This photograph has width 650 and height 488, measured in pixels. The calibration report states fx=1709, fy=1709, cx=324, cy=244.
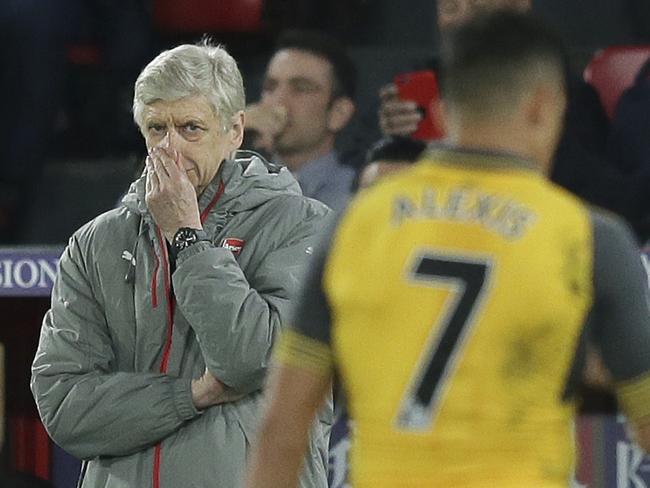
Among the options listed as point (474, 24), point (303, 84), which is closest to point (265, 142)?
point (303, 84)

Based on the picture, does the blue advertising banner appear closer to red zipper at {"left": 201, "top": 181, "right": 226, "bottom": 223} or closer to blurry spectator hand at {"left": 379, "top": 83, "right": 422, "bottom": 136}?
blurry spectator hand at {"left": 379, "top": 83, "right": 422, "bottom": 136}

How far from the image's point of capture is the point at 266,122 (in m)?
5.71

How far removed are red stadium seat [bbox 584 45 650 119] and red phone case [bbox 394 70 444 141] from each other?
0.54m

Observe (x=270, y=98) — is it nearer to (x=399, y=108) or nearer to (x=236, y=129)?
(x=399, y=108)

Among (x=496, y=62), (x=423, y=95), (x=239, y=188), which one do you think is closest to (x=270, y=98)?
(x=423, y=95)

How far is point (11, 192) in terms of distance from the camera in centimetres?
625

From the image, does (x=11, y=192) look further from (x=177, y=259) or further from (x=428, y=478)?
(x=428, y=478)

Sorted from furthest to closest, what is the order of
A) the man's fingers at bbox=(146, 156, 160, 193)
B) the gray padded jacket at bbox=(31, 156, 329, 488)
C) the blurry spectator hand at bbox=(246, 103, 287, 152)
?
the blurry spectator hand at bbox=(246, 103, 287, 152) < the man's fingers at bbox=(146, 156, 160, 193) < the gray padded jacket at bbox=(31, 156, 329, 488)

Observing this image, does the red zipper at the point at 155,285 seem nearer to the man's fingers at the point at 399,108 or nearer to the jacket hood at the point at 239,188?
the jacket hood at the point at 239,188

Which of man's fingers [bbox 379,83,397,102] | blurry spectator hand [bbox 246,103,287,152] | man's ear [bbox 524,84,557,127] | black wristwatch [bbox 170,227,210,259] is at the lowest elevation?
blurry spectator hand [bbox 246,103,287,152]

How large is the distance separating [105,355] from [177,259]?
27 centimetres

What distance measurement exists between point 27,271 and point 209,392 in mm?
1767

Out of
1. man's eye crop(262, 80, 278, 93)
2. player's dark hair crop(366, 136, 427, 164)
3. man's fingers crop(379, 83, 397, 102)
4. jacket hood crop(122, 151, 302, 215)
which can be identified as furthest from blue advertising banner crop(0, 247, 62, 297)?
jacket hood crop(122, 151, 302, 215)

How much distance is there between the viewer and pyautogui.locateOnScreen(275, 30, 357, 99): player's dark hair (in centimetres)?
584
